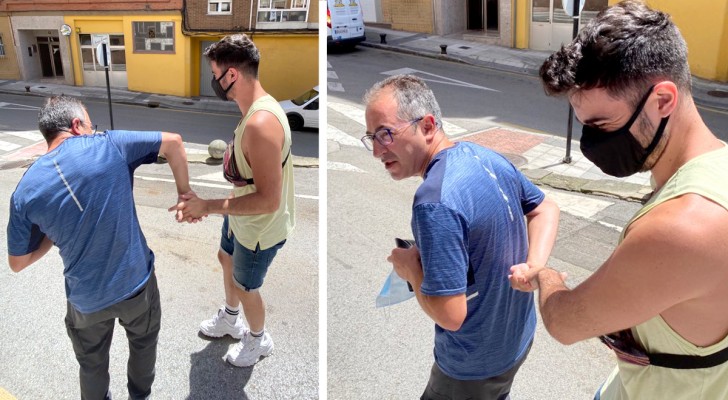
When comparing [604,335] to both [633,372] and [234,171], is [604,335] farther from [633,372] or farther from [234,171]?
[234,171]

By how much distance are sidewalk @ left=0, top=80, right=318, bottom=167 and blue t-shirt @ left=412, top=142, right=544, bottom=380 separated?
7.33 m

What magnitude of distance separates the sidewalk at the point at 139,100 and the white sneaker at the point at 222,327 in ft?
17.6

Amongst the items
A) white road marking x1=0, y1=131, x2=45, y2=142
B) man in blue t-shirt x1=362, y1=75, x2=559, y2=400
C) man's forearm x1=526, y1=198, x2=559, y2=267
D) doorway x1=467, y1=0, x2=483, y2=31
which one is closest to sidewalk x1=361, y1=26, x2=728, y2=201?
man's forearm x1=526, y1=198, x2=559, y2=267

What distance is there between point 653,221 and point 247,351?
2945mm

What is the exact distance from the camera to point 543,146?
9.05 m

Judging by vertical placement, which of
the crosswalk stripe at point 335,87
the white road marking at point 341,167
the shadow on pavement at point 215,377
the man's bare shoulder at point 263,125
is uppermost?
the man's bare shoulder at point 263,125

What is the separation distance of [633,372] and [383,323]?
107 inches

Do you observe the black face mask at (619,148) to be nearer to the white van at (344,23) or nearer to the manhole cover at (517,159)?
the manhole cover at (517,159)

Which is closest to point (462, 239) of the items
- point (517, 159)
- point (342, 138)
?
point (517, 159)

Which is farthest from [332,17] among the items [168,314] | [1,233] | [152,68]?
[168,314]

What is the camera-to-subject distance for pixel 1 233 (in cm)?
628

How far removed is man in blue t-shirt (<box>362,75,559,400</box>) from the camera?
1814 millimetres

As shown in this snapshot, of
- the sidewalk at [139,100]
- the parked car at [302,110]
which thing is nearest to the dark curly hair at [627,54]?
the sidewalk at [139,100]

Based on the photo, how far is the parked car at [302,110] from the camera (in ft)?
42.4
